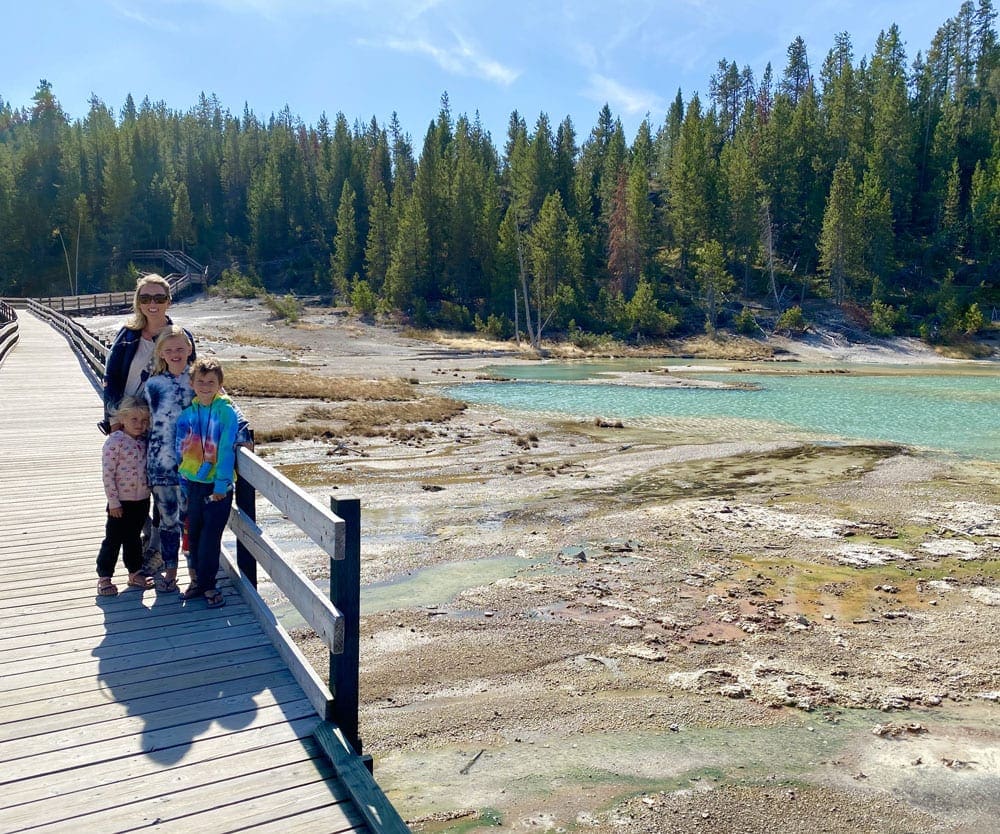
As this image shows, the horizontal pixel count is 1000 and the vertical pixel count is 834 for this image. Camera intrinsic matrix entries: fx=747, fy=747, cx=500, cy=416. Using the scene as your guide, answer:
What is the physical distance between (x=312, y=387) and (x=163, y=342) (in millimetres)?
26332

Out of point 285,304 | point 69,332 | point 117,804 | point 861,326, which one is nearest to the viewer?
point 117,804

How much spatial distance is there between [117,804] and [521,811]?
2.93 meters

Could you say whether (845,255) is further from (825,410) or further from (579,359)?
(825,410)

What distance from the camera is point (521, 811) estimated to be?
542 centimetres

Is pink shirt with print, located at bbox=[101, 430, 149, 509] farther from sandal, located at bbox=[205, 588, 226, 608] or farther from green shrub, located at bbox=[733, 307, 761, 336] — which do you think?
green shrub, located at bbox=[733, 307, 761, 336]

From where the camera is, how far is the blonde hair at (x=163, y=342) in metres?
5.71

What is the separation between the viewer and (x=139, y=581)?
6.16 metres

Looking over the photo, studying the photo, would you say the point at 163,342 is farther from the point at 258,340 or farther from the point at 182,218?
the point at 182,218

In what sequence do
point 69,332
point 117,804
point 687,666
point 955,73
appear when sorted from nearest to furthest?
point 117,804, point 687,666, point 69,332, point 955,73

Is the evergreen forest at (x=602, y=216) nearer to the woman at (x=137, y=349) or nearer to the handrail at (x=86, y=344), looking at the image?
the handrail at (x=86, y=344)

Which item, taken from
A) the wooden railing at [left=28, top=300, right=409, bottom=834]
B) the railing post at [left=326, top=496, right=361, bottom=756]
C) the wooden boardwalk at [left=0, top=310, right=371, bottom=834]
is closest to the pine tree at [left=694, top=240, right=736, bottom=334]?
the wooden boardwalk at [left=0, top=310, right=371, bottom=834]

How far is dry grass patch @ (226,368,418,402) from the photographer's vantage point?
29.7 meters

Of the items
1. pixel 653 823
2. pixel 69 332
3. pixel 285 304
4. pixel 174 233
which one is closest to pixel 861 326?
pixel 285 304

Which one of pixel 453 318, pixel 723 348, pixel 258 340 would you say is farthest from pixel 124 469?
pixel 453 318
